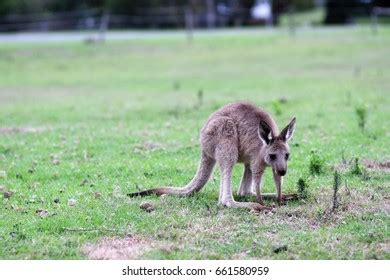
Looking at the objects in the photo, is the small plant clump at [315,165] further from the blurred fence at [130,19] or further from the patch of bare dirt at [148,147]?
the blurred fence at [130,19]

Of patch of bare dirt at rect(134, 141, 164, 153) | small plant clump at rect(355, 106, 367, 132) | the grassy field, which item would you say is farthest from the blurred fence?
patch of bare dirt at rect(134, 141, 164, 153)

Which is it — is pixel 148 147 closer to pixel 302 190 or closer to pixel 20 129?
pixel 20 129

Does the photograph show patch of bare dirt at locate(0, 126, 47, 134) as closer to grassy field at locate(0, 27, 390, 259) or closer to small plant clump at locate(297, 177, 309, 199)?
grassy field at locate(0, 27, 390, 259)

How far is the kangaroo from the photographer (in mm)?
6492

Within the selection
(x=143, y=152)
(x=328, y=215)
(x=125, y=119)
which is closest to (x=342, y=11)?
(x=125, y=119)

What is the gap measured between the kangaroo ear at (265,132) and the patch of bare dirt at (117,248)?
1.49 meters

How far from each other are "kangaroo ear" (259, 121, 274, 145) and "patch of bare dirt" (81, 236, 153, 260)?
149 cm

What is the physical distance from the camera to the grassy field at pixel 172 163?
5.83m

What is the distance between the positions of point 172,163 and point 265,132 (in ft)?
8.34

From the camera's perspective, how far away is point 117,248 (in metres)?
5.73

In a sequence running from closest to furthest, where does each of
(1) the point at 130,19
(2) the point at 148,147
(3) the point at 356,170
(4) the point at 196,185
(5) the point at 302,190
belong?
(5) the point at 302,190, (4) the point at 196,185, (3) the point at 356,170, (2) the point at 148,147, (1) the point at 130,19

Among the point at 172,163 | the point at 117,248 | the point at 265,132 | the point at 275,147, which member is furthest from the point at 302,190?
the point at 172,163

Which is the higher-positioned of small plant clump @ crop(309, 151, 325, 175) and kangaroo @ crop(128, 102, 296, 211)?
kangaroo @ crop(128, 102, 296, 211)
